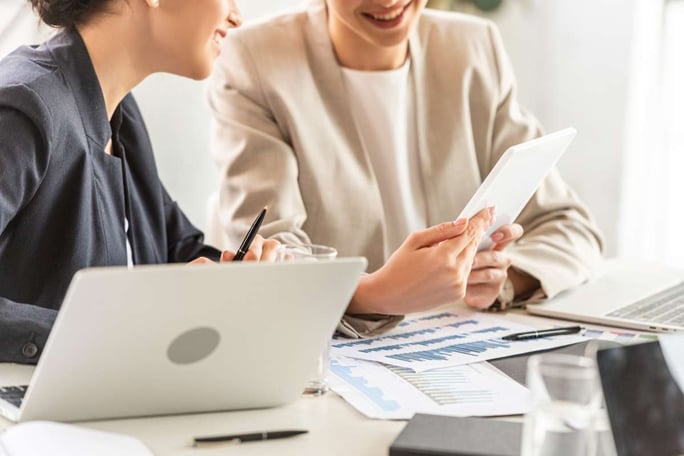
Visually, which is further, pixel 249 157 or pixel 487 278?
pixel 249 157

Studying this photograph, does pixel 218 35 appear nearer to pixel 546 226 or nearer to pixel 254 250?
pixel 254 250

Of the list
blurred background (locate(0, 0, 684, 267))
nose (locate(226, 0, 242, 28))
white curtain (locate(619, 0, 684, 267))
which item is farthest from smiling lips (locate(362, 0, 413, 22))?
white curtain (locate(619, 0, 684, 267))

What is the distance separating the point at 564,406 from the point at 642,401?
12 centimetres

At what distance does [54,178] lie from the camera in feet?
4.87

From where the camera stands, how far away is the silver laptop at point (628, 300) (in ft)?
5.32

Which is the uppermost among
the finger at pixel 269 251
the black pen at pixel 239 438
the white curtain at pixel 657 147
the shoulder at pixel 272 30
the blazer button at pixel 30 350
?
the shoulder at pixel 272 30

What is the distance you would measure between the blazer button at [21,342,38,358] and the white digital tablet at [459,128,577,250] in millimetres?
573

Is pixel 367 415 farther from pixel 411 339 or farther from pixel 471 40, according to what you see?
pixel 471 40

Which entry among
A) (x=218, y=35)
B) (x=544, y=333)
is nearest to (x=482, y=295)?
(x=544, y=333)

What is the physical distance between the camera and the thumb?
1438mm

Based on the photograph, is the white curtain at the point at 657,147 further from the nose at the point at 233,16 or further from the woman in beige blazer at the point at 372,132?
the nose at the point at 233,16

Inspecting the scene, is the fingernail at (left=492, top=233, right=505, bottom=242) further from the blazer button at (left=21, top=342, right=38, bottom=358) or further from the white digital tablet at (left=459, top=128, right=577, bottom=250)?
the blazer button at (left=21, top=342, right=38, bottom=358)

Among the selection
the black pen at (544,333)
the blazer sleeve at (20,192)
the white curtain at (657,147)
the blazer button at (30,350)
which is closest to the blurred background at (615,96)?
the white curtain at (657,147)

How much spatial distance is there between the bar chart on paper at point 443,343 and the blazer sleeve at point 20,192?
0.38 meters
